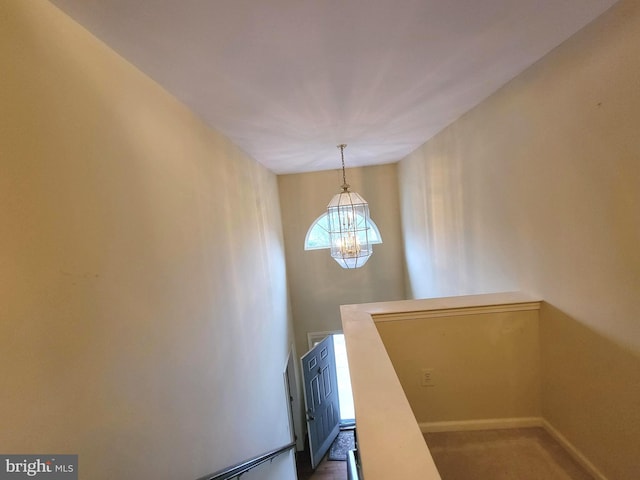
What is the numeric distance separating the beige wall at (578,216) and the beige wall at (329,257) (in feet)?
8.73

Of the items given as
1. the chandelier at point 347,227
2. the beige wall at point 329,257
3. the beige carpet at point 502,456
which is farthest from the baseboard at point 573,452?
the beige wall at point 329,257

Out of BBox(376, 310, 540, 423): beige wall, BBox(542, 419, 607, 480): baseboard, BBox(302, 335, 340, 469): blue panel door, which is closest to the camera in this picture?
BBox(542, 419, 607, 480): baseboard

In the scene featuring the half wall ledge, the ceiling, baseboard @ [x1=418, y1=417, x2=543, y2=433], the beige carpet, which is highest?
the ceiling

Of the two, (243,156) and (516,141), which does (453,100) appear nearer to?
(516,141)

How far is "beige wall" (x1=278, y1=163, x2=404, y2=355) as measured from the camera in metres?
5.18

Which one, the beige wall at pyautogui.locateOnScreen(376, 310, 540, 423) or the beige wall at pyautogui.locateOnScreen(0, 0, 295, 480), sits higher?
the beige wall at pyautogui.locateOnScreen(0, 0, 295, 480)

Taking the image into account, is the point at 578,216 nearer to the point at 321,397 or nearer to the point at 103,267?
the point at 103,267

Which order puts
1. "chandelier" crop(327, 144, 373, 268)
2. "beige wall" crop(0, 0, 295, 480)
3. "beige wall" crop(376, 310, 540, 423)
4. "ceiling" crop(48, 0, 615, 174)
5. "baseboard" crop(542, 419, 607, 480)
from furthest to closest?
"chandelier" crop(327, 144, 373, 268)
"beige wall" crop(376, 310, 540, 423)
"baseboard" crop(542, 419, 607, 480)
"ceiling" crop(48, 0, 615, 174)
"beige wall" crop(0, 0, 295, 480)

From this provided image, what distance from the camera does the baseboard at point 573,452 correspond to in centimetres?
166

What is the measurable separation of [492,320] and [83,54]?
8.42 ft

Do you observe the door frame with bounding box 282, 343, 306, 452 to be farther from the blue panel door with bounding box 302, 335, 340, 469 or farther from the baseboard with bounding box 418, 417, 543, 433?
the baseboard with bounding box 418, 417, 543, 433

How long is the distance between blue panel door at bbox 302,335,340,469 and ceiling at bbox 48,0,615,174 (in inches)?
135

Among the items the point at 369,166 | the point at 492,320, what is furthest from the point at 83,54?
the point at 369,166

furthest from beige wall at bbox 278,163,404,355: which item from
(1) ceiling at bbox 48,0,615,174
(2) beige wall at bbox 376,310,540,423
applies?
(2) beige wall at bbox 376,310,540,423
